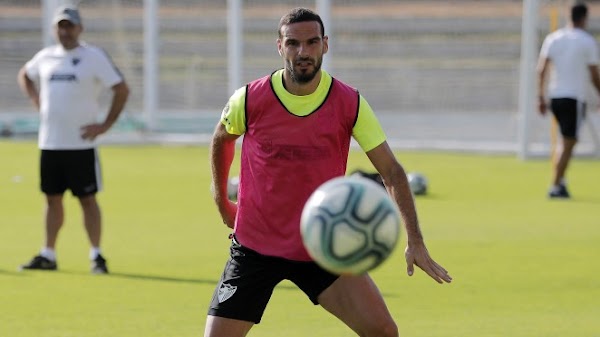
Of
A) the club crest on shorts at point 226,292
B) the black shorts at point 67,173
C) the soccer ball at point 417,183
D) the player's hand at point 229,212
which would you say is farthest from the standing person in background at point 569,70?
the club crest on shorts at point 226,292

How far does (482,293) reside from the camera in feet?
33.1

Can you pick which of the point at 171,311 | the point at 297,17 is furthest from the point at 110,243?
the point at 297,17

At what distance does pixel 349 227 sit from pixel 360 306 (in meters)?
0.72

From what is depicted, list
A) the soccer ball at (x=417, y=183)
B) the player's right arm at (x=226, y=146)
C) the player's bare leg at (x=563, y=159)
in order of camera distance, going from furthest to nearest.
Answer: the soccer ball at (x=417, y=183), the player's bare leg at (x=563, y=159), the player's right arm at (x=226, y=146)

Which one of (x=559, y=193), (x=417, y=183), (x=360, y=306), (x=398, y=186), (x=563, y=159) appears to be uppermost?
(x=398, y=186)

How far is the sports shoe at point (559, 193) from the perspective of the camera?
16344mm

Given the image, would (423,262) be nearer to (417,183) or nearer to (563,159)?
(563,159)

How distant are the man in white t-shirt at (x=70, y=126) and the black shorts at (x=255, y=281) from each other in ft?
16.2

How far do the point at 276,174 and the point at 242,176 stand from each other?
25cm

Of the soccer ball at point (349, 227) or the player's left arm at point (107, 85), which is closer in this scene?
the soccer ball at point (349, 227)

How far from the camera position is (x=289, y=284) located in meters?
10.5

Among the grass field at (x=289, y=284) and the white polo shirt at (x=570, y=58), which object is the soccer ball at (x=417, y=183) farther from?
the white polo shirt at (x=570, y=58)

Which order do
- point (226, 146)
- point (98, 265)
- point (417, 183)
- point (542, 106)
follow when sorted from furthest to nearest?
point (417, 183)
point (542, 106)
point (98, 265)
point (226, 146)

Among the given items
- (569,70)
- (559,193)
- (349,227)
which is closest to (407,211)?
(349,227)
